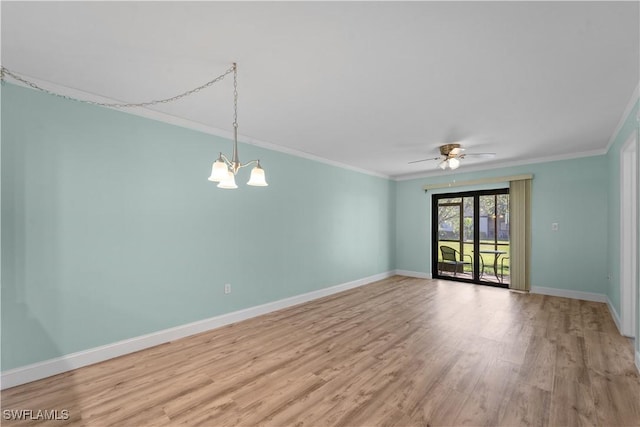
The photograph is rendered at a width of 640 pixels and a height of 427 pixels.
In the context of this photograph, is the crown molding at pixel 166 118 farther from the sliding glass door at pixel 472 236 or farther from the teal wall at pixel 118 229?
the sliding glass door at pixel 472 236

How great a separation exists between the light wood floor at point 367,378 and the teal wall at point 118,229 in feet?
1.37

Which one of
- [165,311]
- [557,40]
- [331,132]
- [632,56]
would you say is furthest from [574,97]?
[165,311]

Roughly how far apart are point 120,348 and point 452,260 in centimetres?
620

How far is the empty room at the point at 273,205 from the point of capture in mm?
1835

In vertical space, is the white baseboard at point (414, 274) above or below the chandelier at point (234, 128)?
below

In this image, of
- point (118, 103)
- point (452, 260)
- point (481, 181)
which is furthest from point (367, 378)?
point (481, 181)

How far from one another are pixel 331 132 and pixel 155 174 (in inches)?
86.3

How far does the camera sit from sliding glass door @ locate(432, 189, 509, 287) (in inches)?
228

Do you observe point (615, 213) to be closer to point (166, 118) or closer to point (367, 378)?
point (367, 378)

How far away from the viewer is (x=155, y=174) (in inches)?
121

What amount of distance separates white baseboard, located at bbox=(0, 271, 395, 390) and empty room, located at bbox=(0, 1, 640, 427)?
0.02 m

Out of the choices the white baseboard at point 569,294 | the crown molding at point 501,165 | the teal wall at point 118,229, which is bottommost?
the white baseboard at point 569,294

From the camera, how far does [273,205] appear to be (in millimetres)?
4273

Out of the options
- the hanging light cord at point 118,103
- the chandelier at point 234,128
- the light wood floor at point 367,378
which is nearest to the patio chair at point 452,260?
the light wood floor at point 367,378
